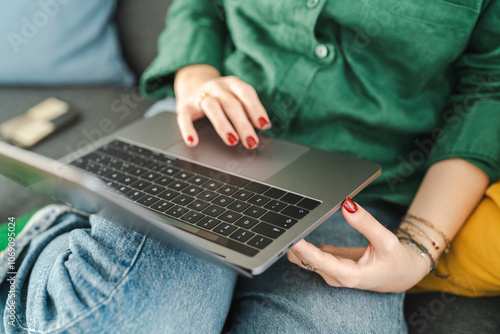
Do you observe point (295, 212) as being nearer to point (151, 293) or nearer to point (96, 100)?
point (151, 293)

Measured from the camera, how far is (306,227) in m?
0.52

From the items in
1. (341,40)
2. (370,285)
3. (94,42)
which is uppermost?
(341,40)

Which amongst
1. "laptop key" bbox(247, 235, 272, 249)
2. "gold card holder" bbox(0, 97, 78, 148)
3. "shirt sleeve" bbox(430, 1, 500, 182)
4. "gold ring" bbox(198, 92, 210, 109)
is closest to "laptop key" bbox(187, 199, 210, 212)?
"laptop key" bbox(247, 235, 272, 249)

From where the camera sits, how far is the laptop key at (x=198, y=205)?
583 millimetres

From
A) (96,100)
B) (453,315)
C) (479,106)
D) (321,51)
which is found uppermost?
(321,51)

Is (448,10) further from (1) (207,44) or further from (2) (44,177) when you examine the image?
(2) (44,177)

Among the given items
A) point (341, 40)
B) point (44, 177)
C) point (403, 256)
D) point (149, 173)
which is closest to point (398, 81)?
point (341, 40)

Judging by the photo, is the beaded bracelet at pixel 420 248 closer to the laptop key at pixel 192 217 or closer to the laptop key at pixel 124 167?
the laptop key at pixel 192 217

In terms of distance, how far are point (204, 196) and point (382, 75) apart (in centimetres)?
40

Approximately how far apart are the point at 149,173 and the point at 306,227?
29 cm

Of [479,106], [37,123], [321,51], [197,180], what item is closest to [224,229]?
[197,180]

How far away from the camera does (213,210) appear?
58 centimetres

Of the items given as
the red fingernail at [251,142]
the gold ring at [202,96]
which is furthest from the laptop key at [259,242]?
the gold ring at [202,96]

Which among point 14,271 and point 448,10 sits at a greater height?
point 448,10
